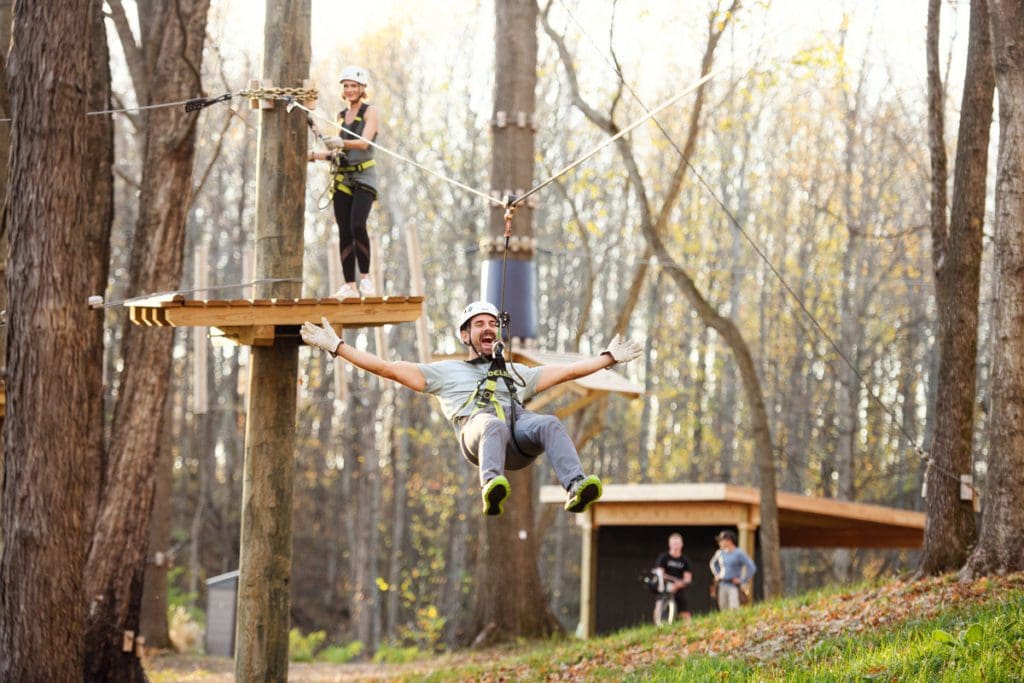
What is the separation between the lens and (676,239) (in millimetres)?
37125

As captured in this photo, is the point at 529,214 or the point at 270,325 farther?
the point at 529,214

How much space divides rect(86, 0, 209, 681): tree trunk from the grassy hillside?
306cm

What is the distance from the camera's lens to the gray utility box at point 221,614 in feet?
79.0

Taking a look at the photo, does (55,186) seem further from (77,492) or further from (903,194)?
(903,194)

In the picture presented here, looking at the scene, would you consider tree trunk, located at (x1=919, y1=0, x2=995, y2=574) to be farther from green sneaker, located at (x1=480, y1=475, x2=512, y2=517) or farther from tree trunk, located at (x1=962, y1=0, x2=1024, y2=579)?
green sneaker, located at (x1=480, y1=475, x2=512, y2=517)

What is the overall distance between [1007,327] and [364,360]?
5.30 meters

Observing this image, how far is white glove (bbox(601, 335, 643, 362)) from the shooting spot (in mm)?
8719

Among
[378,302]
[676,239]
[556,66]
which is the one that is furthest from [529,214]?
[676,239]

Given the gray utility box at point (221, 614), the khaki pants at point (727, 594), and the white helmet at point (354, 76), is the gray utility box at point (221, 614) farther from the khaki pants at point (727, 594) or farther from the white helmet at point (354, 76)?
the white helmet at point (354, 76)

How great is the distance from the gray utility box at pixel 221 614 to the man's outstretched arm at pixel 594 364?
16.2 meters

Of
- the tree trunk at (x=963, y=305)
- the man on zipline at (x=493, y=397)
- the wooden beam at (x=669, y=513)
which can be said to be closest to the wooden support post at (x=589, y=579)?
the wooden beam at (x=669, y=513)

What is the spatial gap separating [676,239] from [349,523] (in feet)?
41.4

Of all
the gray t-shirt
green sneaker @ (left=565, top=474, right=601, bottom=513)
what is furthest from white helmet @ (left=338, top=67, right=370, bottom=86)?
green sneaker @ (left=565, top=474, right=601, bottom=513)

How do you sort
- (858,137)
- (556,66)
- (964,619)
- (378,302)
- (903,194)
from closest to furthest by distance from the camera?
(964,619)
(378,302)
(556,66)
(858,137)
(903,194)
